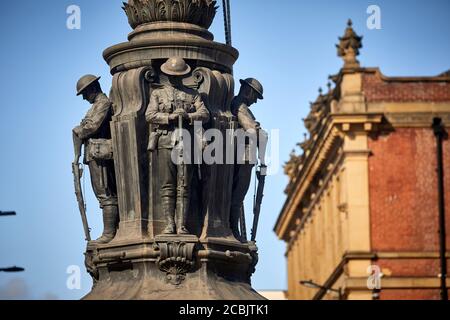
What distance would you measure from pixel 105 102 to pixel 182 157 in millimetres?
1383

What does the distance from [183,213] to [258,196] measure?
60.7 inches

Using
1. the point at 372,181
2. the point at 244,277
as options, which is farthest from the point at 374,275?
the point at 244,277

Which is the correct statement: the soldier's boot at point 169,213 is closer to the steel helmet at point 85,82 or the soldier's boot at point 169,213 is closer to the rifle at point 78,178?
the rifle at point 78,178

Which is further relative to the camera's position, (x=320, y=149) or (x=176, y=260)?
(x=320, y=149)

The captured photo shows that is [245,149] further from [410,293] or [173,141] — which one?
[410,293]

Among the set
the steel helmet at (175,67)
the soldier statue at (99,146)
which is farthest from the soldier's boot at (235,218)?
the steel helmet at (175,67)

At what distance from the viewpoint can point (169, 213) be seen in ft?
85.0

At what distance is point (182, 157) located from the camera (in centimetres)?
2595

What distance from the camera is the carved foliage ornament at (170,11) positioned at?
86.9 ft

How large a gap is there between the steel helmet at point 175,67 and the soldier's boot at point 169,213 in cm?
161

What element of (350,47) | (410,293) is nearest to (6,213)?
(410,293)

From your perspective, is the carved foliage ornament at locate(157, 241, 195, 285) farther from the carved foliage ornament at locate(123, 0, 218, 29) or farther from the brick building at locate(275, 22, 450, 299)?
the brick building at locate(275, 22, 450, 299)

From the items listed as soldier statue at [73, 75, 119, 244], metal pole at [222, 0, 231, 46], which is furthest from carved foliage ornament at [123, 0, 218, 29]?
soldier statue at [73, 75, 119, 244]

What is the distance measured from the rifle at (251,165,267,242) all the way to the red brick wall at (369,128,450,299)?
219ft
